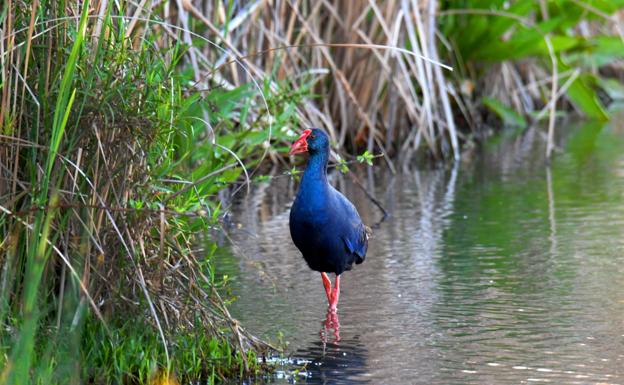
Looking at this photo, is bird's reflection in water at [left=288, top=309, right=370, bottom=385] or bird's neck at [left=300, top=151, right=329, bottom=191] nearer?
bird's reflection in water at [left=288, top=309, right=370, bottom=385]

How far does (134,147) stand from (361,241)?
1640mm

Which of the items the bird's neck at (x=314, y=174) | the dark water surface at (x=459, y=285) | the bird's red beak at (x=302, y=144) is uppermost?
the bird's red beak at (x=302, y=144)

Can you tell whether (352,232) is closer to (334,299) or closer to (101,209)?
(334,299)

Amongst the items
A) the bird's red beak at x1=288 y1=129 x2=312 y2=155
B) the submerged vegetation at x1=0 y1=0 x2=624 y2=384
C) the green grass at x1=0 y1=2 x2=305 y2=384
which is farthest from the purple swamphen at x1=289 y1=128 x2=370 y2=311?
the green grass at x1=0 y1=2 x2=305 y2=384

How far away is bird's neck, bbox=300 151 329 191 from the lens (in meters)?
5.34

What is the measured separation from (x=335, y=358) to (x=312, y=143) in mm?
1157

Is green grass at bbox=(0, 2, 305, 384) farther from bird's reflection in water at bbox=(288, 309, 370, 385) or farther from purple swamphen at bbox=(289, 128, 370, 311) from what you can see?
purple swamphen at bbox=(289, 128, 370, 311)

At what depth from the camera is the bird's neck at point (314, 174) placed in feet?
17.5

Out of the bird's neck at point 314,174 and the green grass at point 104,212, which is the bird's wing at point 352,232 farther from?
the green grass at point 104,212

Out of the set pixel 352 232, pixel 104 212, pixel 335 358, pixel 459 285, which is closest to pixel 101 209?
pixel 104 212

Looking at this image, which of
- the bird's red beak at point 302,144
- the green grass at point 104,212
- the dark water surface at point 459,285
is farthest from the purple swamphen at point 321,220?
the green grass at point 104,212

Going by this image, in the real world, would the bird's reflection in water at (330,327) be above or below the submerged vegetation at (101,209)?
below

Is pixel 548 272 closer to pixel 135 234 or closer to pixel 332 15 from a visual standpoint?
pixel 135 234

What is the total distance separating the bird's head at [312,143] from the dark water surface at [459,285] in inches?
22.3
